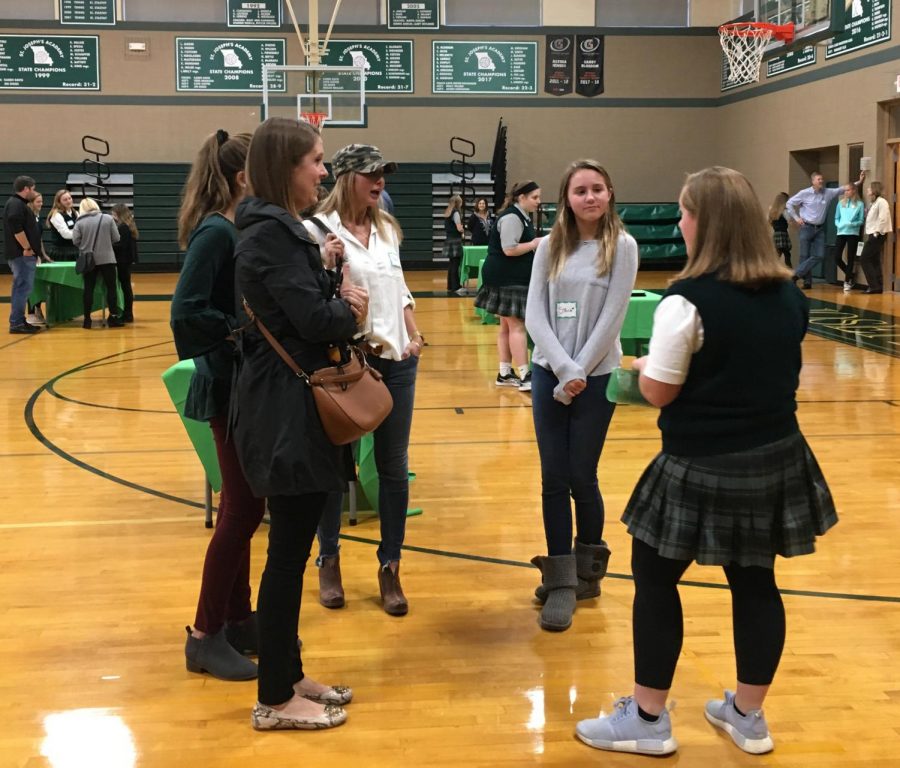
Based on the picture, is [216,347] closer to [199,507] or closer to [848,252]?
[199,507]

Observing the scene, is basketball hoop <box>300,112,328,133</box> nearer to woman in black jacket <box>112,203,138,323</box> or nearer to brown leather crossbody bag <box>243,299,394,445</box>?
woman in black jacket <box>112,203,138,323</box>

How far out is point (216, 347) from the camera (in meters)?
3.03

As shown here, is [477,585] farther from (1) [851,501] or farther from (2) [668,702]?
(1) [851,501]

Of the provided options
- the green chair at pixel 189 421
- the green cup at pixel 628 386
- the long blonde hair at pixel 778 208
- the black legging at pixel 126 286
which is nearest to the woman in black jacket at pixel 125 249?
the black legging at pixel 126 286

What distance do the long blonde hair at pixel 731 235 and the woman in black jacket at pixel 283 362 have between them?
2.85 ft

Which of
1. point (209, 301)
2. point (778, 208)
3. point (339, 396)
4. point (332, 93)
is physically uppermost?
point (332, 93)

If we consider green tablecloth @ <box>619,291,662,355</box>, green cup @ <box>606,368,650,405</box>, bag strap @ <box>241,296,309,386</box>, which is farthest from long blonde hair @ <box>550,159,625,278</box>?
green tablecloth @ <box>619,291,662,355</box>

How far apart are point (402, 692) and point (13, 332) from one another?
9.40 m

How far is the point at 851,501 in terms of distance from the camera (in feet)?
16.3

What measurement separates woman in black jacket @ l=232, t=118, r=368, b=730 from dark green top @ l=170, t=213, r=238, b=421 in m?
0.23

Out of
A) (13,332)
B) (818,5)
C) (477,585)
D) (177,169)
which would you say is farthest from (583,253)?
(177,169)

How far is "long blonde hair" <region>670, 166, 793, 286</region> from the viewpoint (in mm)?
2377

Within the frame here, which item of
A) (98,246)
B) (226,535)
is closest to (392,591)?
(226,535)

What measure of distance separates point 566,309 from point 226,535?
4.37 feet
